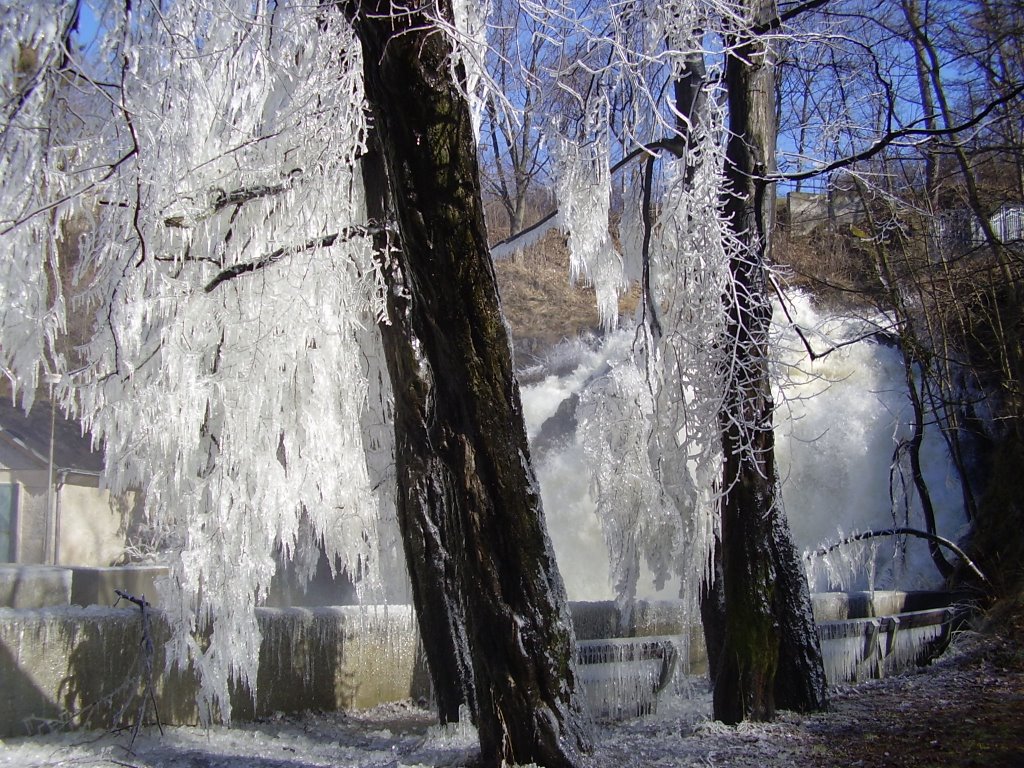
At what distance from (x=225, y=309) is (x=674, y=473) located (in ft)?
10.6

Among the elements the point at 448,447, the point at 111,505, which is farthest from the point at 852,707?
the point at 111,505

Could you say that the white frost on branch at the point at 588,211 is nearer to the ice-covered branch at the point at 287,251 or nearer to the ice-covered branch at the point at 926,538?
the ice-covered branch at the point at 287,251

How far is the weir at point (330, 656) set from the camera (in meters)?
5.32

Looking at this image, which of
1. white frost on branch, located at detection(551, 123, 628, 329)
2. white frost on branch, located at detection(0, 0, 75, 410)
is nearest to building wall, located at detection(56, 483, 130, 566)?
white frost on branch, located at detection(0, 0, 75, 410)

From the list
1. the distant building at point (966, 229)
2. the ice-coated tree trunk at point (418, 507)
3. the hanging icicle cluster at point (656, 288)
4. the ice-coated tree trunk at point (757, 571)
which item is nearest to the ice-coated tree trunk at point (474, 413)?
the ice-coated tree trunk at point (418, 507)

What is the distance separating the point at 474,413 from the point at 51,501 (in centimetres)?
1529

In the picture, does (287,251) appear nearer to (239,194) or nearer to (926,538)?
(239,194)

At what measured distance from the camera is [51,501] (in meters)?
16.4

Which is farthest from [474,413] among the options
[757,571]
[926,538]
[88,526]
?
[88,526]

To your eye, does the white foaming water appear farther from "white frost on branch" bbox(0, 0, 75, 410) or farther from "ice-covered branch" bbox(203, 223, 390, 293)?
"white frost on branch" bbox(0, 0, 75, 410)

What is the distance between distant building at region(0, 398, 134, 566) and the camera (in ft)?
53.2

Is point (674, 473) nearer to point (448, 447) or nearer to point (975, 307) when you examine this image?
point (448, 447)

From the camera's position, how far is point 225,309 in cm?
609

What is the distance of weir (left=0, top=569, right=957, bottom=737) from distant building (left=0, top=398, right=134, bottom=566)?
10370mm
